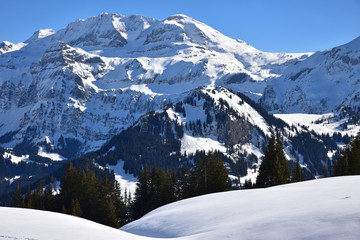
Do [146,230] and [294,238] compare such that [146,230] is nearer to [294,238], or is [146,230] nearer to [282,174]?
[294,238]

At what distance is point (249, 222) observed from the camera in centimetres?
1816

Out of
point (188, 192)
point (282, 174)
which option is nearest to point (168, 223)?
point (282, 174)

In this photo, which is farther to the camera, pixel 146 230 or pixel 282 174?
pixel 282 174

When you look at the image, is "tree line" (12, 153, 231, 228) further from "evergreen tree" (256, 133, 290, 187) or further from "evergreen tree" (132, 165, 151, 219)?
"evergreen tree" (256, 133, 290, 187)

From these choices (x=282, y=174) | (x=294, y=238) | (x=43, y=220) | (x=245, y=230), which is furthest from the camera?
(x=282, y=174)

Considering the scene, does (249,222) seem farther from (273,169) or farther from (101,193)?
(101,193)

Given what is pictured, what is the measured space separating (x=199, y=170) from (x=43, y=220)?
147 feet

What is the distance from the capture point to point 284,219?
55.4ft

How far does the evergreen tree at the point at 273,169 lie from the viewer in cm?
5366

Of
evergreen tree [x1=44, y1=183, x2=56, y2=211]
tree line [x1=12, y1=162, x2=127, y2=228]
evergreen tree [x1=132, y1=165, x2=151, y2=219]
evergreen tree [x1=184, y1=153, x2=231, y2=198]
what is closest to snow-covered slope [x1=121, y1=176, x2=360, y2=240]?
evergreen tree [x1=184, y1=153, x2=231, y2=198]

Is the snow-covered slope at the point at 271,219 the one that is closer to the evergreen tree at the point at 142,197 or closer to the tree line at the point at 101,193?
the tree line at the point at 101,193

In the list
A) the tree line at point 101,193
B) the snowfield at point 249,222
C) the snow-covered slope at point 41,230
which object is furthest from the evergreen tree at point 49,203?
the snow-covered slope at point 41,230

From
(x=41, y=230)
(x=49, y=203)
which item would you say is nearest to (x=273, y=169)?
(x=49, y=203)

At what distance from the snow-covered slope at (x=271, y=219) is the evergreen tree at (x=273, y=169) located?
89.7ft
